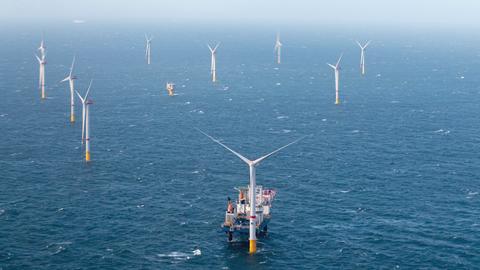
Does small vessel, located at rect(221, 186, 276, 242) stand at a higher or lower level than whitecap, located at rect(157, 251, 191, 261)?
higher

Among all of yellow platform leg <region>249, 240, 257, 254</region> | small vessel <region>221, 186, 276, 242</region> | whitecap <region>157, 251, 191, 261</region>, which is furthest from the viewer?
small vessel <region>221, 186, 276, 242</region>

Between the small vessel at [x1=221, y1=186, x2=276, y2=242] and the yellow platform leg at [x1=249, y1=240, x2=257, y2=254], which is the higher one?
the small vessel at [x1=221, y1=186, x2=276, y2=242]

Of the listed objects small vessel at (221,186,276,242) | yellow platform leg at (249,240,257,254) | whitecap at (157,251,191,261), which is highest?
small vessel at (221,186,276,242)

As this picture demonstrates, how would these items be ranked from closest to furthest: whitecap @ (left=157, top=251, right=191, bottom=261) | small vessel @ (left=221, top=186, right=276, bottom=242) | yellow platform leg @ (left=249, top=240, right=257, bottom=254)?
whitecap @ (left=157, top=251, right=191, bottom=261) < yellow platform leg @ (left=249, top=240, right=257, bottom=254) < small vessel @ (left=221, top=186, right=276, bottom=242)

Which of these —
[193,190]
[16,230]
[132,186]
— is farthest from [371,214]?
[16,230]

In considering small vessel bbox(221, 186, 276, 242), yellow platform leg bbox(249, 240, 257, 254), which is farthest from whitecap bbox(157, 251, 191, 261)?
yellow platform leg bbox(249, 240, 257, 254)

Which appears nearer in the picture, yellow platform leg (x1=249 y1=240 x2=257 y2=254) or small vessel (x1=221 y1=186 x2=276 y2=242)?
yellow platform leg (x1=249 y1=240 x2=257 y2=254)

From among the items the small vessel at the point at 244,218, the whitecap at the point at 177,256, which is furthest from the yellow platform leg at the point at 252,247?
the whitecap at the point at 177,256

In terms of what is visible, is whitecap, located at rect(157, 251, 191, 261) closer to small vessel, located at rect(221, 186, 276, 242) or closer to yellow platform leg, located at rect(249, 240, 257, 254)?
small vessel, located at rect(221, 186, 276, 242)

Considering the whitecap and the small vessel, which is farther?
the small vessel
